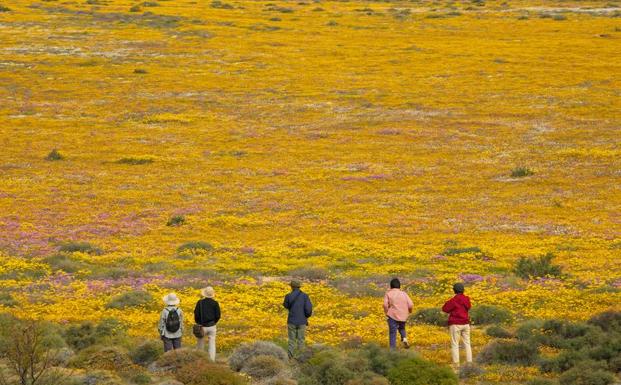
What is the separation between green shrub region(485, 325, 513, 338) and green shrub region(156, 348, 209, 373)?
8407 millimetres

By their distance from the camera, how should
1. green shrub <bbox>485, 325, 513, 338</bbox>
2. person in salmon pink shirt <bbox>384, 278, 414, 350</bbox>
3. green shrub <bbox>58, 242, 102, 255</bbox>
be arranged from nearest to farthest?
person in salmon pink shirt <bbox>384, 278, 414, 350</bbox> < green shrub <bbox>485, 325, 513, 338</bbox> < green shrub <bbox>58, 242, 102, 255</bbox>

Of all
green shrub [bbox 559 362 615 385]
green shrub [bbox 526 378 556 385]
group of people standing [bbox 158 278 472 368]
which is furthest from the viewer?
group of people standing [bbox 158 278 472 368]

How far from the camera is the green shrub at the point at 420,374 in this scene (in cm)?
2050

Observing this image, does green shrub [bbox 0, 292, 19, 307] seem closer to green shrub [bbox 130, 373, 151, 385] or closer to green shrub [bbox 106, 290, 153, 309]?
green shrub [bbox 106, 290, 153, 309]

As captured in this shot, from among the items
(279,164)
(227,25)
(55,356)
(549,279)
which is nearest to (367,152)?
(279,164)

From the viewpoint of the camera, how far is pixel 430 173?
180 feet

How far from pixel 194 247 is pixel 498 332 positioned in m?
15.7

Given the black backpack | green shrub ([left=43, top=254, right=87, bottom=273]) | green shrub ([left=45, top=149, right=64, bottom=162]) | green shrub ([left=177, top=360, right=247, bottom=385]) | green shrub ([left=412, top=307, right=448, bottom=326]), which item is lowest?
green shrub ([left=45, top=149, right=64, bottom=162])

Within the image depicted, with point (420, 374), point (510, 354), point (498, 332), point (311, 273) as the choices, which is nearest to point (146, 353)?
point (420, 374)

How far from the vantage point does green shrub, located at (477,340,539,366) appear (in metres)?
23.2

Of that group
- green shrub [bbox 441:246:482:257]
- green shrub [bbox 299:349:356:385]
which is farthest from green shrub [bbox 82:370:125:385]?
green shrub [bbox 441:246:482:257]

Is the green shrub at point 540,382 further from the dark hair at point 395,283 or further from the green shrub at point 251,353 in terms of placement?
the green shrub at point 251,353

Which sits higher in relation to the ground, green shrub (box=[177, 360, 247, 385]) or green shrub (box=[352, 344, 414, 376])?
green shrub (box=[177, 360, 247, 385])

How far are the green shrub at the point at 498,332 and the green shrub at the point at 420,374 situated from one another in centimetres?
548
